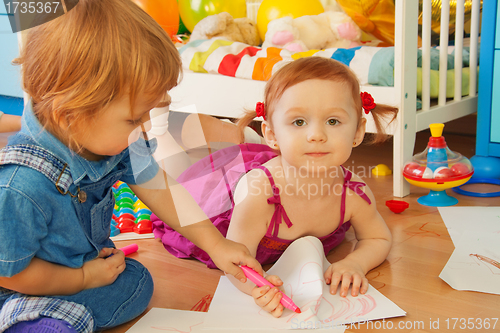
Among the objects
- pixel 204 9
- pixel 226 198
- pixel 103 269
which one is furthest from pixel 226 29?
pixel 103 269

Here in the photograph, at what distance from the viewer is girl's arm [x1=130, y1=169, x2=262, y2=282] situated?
75 cm

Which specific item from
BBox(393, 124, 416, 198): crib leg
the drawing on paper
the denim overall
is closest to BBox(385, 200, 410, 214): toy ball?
BBox(393, 124, 416, 198): crib leg

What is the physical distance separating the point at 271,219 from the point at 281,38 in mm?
1027

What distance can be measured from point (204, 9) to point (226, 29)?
0.76 feet

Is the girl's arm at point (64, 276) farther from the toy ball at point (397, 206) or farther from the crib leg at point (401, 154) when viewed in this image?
the crib leg at point (401, 154)

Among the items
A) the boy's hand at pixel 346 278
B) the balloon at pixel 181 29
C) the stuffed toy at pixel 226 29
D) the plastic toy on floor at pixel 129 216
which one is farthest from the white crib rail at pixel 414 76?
the balloon at pixel 181 29

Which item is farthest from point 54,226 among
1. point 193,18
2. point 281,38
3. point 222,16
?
point 193,18

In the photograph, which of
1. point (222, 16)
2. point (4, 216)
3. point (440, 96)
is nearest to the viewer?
point (4, 216)

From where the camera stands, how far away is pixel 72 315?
67 centimetres

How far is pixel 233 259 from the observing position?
0.74 metres

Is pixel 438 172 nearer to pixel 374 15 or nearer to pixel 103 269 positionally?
pixel 374 15

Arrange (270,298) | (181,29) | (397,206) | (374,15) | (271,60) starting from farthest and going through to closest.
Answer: (181,29) < (374,15) < (271,60) < (397,206) < (270,298)

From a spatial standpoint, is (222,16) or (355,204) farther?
(222,16)

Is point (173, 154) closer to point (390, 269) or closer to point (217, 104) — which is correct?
point (217, 104)
